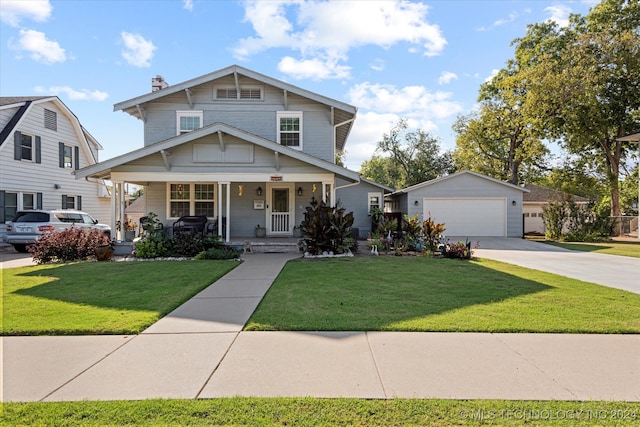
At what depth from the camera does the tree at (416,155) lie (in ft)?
125

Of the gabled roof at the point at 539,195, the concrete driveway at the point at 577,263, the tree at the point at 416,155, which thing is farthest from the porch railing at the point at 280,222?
the tree at the point at 416,155

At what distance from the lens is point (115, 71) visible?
13227 mm

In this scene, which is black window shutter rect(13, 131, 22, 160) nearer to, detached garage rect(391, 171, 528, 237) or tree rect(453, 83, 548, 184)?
detached garage rect(391, 171, 528, 237)

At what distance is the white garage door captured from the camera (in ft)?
66.4

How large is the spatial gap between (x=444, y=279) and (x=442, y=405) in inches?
217

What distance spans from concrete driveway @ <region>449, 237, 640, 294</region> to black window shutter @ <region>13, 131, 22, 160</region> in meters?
20.6

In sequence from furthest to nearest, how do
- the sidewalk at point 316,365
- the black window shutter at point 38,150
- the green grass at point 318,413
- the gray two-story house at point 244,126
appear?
1. the black window shutter at point 38,150
2. the gray two-story house at point 244,126
3. the sidewalk at point 316,365
4. the green grass at point 318,413

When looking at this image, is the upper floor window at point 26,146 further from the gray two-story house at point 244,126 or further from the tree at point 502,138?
the tree at point 502,138

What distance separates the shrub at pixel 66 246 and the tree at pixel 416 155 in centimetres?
3165

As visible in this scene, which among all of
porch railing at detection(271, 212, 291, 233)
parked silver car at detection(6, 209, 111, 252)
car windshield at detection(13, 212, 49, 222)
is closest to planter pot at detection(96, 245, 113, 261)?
parked silver car at detection(6, 209, 111, 252)

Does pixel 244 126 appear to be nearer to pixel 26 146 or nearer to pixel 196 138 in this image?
pixel 196 138

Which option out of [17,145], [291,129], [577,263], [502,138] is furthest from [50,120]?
[502,138]

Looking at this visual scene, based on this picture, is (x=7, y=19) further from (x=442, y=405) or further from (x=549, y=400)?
(x=549, y=400)

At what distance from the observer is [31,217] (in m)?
13.7
